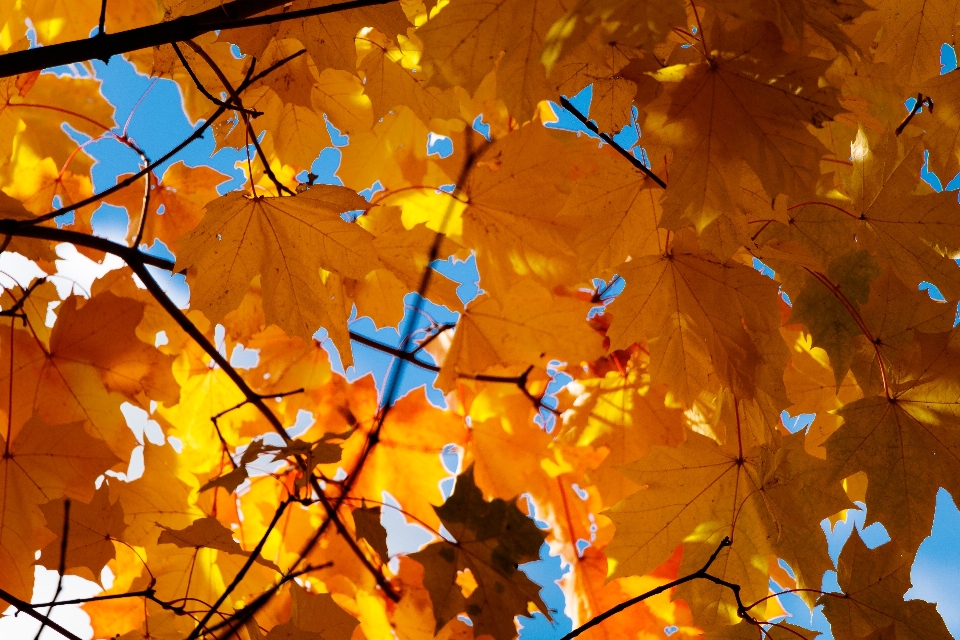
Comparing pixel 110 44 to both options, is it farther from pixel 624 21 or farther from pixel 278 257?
pixel 624 21

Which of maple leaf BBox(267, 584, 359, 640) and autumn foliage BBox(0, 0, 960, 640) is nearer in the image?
autumn foliage BBox(0, 0, 960, 640)

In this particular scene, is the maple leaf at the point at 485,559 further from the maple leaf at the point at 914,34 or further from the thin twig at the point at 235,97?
the maple leaf at the point at 914,34

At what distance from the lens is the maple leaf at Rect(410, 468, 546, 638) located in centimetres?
146

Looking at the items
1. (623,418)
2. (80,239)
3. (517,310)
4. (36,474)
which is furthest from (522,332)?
(36,474)

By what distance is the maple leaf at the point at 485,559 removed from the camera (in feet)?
4.80

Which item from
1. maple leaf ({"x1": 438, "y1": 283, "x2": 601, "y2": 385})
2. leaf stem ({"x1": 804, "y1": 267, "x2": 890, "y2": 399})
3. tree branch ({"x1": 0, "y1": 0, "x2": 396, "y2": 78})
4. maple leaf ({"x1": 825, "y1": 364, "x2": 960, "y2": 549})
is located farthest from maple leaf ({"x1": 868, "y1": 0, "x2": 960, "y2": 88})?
tree branch ({"x1": 0, "y1": 0, "x2": 396, "y2": 78})

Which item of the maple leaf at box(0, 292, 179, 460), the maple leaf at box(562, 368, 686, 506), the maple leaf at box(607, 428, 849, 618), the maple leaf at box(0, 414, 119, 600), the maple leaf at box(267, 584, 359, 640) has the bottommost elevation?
the maple leaf at box(267, 584, 359, 640)

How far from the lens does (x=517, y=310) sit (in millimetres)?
2035

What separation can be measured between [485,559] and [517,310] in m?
0.78

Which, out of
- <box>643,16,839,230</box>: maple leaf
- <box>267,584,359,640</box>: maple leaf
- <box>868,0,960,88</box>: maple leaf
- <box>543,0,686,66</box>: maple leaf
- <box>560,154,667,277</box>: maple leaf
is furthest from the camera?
<box>868,0,960,88</box>: maple leaf

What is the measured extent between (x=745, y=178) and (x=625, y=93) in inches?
10.7

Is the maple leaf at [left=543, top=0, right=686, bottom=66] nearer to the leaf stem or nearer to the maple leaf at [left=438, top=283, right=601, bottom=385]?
the leaf stem

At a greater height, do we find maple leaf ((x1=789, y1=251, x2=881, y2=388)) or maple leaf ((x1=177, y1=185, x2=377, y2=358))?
maple leaf ((x1=177, y1=185, x2=377, y2=358))

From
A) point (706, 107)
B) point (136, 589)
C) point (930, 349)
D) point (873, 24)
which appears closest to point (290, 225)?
point (706, 107)
